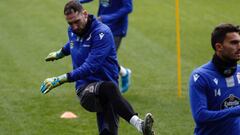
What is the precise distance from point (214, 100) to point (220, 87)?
12 centimetres

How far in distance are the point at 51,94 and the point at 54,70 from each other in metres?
1.66

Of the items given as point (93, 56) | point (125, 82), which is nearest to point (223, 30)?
point (93, 56)

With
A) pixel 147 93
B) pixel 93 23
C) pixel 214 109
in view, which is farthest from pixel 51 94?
pixel 214 109

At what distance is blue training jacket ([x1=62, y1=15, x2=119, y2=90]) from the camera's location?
6.36m

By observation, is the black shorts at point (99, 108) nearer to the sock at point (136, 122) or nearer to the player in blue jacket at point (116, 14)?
the sock at point (136, 122)

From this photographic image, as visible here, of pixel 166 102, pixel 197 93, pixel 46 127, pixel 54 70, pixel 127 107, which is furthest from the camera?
pixel 54 70

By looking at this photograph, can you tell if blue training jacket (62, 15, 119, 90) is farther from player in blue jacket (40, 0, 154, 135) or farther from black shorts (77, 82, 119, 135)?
black shorts (77, 82, 119, 135)

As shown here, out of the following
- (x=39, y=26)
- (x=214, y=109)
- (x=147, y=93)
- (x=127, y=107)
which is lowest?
(x=39, y=26)

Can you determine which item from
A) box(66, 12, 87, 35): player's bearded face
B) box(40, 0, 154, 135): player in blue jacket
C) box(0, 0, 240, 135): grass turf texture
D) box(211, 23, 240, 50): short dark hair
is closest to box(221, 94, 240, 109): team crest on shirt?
box(211, 23, 240, 50): short dark hair

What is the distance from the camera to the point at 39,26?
52.9 ft

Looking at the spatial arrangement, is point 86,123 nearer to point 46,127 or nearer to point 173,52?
point 46,127

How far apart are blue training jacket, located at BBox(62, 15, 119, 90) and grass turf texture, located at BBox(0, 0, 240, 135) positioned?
5.17ft

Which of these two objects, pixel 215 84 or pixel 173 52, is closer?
pixel 215 84

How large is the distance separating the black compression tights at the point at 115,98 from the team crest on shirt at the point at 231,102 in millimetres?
1843
